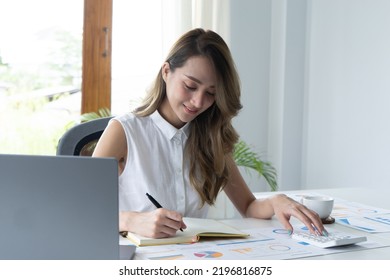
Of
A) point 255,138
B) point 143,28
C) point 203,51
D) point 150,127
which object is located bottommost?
point 255,138

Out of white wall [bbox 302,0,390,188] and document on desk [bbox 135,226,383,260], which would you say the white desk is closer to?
document on desk [bbox 135,226,383,260]

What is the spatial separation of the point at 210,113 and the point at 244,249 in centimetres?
68

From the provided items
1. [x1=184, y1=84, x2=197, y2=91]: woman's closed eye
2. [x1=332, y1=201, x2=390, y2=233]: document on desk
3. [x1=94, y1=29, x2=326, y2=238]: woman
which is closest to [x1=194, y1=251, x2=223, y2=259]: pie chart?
[x1=94, y1=29, x2=326, y2=238]: woman

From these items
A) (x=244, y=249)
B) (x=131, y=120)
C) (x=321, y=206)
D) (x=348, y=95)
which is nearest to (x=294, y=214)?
(x=321, y=206)

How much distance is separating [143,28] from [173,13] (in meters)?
0.23

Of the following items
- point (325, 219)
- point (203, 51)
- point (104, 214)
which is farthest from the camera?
point (203, 51)

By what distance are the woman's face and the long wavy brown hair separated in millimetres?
20

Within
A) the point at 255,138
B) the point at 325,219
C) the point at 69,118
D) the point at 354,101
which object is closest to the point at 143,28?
the point at 69,118

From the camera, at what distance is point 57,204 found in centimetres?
99

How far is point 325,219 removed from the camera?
5.32 ft

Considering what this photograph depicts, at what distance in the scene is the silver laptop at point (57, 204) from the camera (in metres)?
0.98

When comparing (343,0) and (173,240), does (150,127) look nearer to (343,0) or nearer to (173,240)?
(173,240)

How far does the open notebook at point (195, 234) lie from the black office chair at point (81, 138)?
1.51 feet

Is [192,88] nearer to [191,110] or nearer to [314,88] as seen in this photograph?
[191,110]
